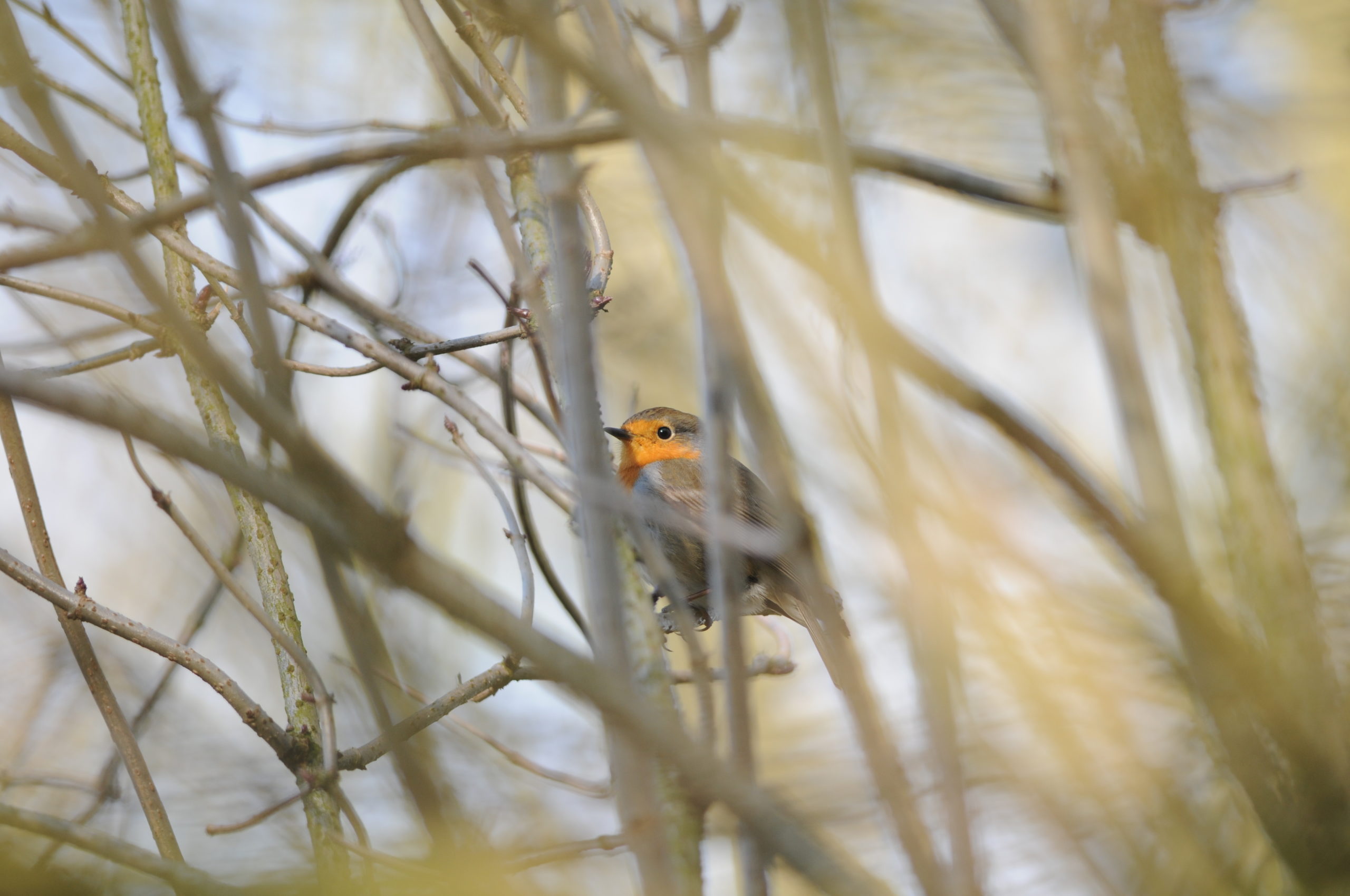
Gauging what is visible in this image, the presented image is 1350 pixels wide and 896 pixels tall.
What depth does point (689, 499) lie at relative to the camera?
14.9 feet

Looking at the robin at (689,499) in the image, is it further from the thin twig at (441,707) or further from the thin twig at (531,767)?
the thin twig at (441,707)

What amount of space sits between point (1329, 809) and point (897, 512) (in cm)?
65

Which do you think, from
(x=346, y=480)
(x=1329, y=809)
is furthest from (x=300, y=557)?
(x=1329, y=809)

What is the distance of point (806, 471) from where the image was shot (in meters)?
1.74

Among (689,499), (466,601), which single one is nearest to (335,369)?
(466,601)

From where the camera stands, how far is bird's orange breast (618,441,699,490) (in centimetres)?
492

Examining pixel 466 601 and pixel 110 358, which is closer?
pixel 466 601

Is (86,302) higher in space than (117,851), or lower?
higher

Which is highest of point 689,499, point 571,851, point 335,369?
point 689,499

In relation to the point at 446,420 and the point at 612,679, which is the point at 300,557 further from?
the point at 612,679

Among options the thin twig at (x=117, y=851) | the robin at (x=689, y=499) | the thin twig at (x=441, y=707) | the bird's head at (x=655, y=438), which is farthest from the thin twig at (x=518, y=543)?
the bird's head at (x=655, y=438)

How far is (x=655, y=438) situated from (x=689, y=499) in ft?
1.63

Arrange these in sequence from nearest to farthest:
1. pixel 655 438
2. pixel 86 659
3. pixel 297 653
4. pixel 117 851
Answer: pixel 117 851 → pixel 297 653 → pixel 86 659 → pixel 655 438

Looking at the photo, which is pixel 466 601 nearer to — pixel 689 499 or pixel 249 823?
pixel 249 823
